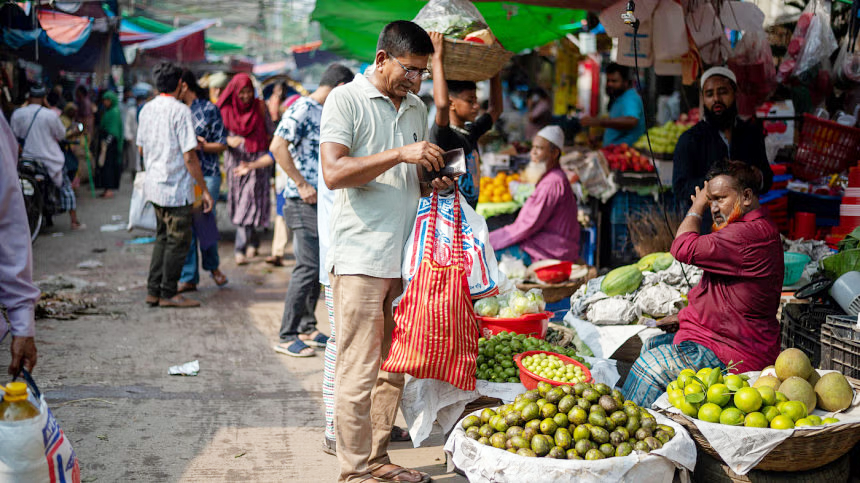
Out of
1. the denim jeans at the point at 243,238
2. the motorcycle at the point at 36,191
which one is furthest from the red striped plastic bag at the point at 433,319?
the motorcycle at the point at 36,191

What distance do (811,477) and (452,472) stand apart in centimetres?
175

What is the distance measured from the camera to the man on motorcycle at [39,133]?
36.8ft

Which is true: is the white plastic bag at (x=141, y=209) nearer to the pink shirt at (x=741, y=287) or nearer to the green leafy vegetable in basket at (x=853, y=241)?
the pink shirt at (x=741, y=287)

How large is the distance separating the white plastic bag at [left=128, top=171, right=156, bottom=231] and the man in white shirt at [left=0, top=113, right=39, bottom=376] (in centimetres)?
460

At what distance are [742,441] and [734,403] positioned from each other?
23cm

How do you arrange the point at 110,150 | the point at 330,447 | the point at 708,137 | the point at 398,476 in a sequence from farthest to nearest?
the point at 110,150 < the point at 708,137 < the point at 330,447 < the point at 398,476

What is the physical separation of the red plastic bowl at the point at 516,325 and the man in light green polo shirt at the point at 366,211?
1152mm

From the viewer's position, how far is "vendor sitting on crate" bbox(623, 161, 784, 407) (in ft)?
12.0

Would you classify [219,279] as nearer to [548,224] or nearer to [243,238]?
[243,238]

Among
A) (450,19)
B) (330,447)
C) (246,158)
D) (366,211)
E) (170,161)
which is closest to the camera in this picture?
(366,211)

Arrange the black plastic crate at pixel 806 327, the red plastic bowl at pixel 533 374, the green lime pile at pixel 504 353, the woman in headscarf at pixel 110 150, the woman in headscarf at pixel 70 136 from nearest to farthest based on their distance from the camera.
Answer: the red plastic bowl at pixel 533 374, the green lime pile at pixel 504 353, the black plastic crate at pixel 806 327, the woman in headscarf at pixel 70 136, the woman in headscarf at pixel 110 150

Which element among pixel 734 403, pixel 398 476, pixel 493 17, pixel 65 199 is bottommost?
pixel 398 476

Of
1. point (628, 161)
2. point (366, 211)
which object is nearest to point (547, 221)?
point (628, 161)

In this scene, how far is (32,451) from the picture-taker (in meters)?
2.41
